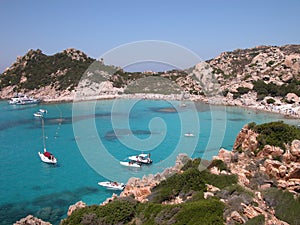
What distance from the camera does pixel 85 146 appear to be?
2539cm

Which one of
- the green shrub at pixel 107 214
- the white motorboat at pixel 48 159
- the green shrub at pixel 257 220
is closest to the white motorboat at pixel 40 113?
the white motorboat at pixel 48 159

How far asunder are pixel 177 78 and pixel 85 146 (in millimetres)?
50402

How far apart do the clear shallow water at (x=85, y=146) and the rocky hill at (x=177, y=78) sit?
886 cm

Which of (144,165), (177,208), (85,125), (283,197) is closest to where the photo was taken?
(177,208)

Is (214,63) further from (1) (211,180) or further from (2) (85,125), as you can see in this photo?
(1) (211,180)

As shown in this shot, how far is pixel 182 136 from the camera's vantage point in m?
29.7

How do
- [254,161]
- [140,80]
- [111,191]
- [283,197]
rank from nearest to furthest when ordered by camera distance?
[283,197] → [254,161] → [111,191] → [140,80]

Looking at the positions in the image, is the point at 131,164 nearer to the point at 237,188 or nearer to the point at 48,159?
the point at 48,159

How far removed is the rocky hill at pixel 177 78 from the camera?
52.6 meters

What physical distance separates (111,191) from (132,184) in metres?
3.48

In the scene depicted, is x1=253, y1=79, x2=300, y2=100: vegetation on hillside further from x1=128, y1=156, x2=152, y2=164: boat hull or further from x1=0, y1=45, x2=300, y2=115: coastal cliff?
x1=128, y1=156, x2=152, y2=164: boat hull

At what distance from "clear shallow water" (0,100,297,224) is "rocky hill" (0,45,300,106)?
8856mm

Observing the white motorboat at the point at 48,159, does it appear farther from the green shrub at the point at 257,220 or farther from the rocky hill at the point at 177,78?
the rocky hill at the point at 177,78

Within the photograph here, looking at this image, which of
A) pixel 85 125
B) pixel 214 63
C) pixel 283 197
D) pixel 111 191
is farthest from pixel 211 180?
pixel 214 63
